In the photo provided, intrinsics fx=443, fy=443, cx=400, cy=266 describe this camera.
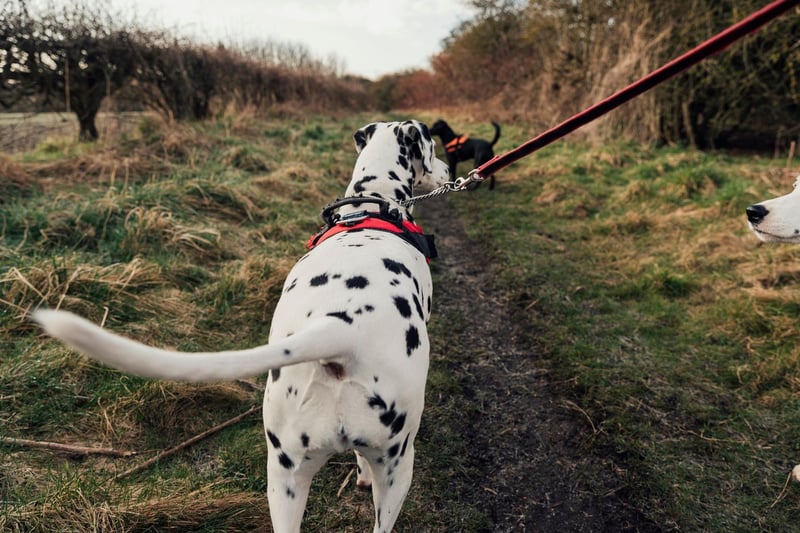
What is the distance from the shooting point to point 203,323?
12.0ft

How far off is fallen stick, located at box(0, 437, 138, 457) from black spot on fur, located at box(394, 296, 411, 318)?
187 cm

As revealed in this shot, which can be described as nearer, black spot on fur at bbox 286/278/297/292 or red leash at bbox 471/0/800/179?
red leash at bbox 471/0/800/179

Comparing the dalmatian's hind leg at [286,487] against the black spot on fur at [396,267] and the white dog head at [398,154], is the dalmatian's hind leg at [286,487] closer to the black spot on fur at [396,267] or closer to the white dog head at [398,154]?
the black spot on fur at [396,267]

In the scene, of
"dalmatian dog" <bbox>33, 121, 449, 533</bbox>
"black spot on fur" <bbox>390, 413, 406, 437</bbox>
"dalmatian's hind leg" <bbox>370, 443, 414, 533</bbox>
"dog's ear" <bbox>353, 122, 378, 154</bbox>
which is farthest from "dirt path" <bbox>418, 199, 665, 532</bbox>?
"dog's ear" <bbox>353, 122, 378, 154</bbox>

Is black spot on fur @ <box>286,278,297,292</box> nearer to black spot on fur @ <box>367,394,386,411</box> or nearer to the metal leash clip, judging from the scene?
black spot on fur @ <box>367,394,386,411</box>

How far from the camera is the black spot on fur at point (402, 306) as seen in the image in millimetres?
1645

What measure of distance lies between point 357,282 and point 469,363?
84.0 inches

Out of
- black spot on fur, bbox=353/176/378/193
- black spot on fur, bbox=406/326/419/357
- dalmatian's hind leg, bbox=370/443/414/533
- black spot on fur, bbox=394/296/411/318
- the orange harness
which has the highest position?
the orange harness

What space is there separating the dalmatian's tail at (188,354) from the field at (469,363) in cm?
126

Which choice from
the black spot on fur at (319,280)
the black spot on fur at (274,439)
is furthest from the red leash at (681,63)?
the black spot on fur at (274,439)

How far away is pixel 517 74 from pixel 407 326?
18.8 meters

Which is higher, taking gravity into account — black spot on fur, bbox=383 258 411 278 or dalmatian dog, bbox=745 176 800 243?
dalmatian dog, bbox=745 176 800 243

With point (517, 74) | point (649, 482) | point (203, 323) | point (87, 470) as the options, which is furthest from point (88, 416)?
point (517, 74)

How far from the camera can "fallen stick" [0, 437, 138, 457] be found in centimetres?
233
